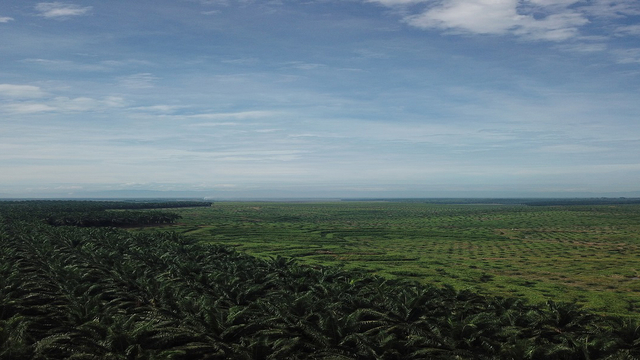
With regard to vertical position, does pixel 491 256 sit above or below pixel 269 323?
below

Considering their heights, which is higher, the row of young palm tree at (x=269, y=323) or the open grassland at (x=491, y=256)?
the row of young palm tree at (x=269, y=323)

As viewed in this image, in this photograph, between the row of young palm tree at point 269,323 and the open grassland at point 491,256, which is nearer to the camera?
the row of young palm tree at point 269,323

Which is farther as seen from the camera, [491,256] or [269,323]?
[491,256]

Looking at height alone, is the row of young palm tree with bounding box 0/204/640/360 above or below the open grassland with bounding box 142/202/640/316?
above

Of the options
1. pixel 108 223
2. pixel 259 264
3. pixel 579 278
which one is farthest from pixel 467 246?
pixel 108 223

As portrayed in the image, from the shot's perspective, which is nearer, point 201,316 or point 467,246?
point 201,316

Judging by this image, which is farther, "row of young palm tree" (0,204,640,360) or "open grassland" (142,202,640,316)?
"open grassland" (142,202,640,316)

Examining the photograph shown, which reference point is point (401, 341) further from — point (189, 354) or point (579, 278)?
point (579, 278)

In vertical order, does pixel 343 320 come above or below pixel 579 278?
above
